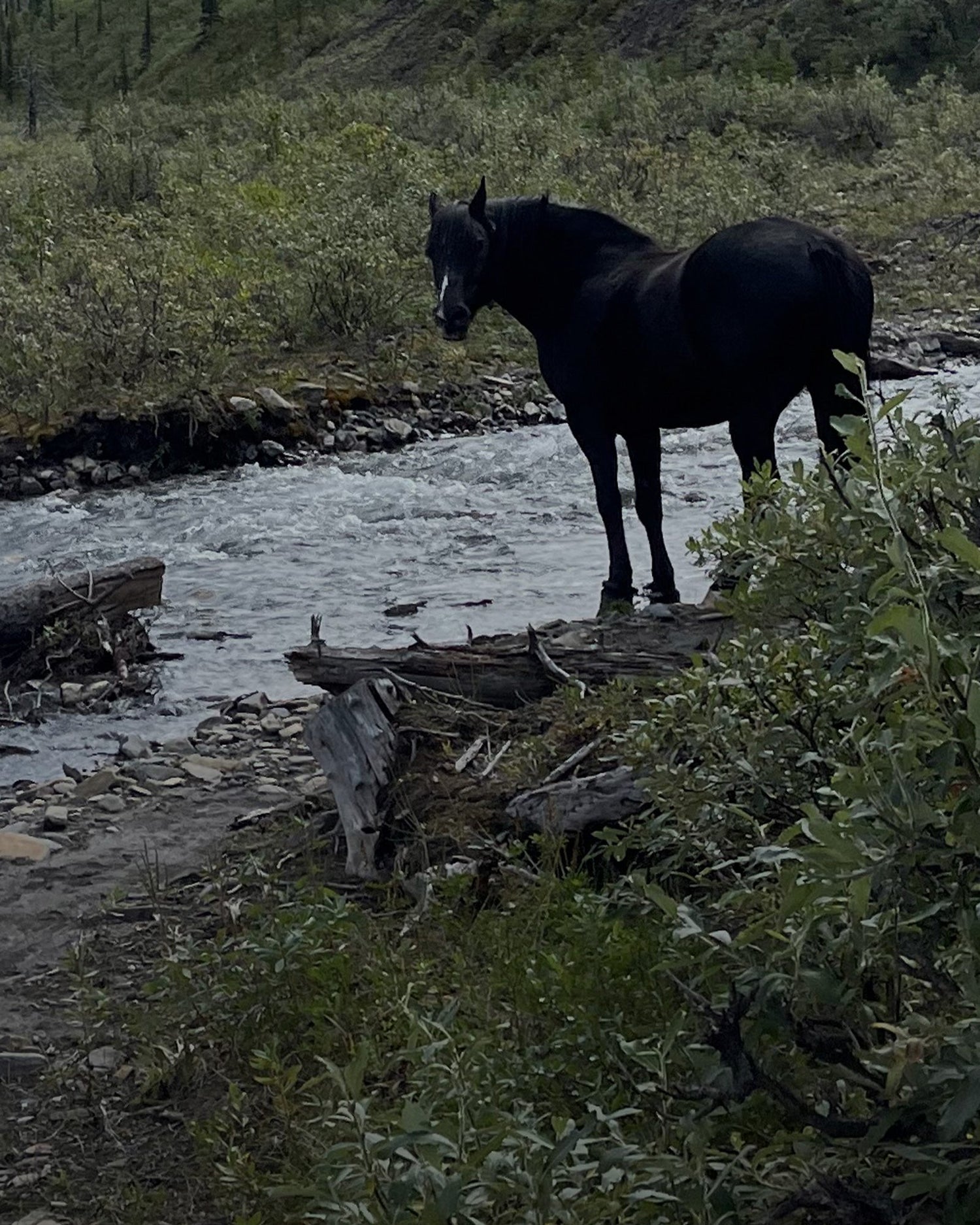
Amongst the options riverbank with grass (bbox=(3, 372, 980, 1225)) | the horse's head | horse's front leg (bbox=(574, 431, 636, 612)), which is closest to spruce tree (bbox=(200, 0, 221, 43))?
the horse's head

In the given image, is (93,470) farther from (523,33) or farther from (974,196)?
(523,33)

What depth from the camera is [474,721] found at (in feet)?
15.0

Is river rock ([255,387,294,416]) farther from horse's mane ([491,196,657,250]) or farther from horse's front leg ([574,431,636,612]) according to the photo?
horse's front leg ([574,431,636,612])

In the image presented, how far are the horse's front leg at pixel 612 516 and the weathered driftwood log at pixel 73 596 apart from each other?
206cm

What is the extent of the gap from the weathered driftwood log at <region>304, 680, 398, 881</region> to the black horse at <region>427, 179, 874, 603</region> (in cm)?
208

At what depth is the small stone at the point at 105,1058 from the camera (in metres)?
3.45

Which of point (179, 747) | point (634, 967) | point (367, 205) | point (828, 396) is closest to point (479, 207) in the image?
point (828, 396)

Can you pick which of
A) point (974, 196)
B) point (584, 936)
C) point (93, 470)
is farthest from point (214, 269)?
point (584, 936)

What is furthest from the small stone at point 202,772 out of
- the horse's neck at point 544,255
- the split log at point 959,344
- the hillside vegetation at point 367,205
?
the split log at point 959,344

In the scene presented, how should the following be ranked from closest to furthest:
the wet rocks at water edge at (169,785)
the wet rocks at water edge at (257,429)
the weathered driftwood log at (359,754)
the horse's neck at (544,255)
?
the weathered driftwood log at (359,754)
the wet rocks at water edge at (169,785)
the horse's neck at (544,255)
the wet rocks at water edge at (257,429)

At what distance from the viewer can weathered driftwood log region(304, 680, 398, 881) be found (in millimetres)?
4230

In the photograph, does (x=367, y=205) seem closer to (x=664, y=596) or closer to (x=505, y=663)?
(x=664, y=596)

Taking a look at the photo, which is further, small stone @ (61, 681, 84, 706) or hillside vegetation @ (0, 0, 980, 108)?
hillside vegetation @ (0, 0, 980, 108)

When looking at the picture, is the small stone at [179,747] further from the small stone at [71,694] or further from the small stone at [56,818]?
the small stone at [71,694]
